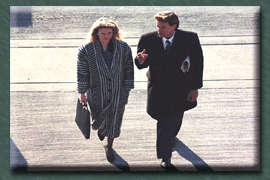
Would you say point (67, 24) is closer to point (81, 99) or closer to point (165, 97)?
point (81, 99)

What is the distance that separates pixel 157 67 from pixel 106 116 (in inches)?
34.1

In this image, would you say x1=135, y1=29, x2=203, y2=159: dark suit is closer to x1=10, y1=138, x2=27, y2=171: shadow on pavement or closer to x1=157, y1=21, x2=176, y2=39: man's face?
x1=157, y1=21, x2=176, y2=39: man's face

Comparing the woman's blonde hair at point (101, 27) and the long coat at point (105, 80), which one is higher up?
the woman's blonde hair at point (101, 27)

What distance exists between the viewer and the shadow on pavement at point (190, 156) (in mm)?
5008

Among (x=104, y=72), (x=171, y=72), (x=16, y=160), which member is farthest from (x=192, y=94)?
(x=16, y=160)

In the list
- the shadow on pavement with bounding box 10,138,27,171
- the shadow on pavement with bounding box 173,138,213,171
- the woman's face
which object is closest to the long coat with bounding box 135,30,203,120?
the woman's face

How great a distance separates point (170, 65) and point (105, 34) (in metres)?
0.81

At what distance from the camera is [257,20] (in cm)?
501

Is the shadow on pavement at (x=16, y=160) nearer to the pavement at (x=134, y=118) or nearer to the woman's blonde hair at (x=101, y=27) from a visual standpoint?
the pavement at (x=134, y=118)

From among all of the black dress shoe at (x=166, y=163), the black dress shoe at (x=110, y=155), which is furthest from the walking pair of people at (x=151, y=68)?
the black dress shoe at (x=110, y=155)

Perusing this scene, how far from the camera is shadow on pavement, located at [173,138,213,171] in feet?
16.4

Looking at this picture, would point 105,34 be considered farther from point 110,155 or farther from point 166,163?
point 166,163

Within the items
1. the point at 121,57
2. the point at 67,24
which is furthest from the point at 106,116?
the point at 67,24

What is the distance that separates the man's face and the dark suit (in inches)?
2.9
